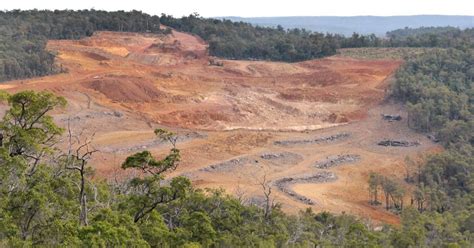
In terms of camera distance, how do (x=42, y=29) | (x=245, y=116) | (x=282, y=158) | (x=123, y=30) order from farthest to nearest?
(x=123, y=30) → (x=42, y=29) → (x=245, y=116) → (x=282, y=158)

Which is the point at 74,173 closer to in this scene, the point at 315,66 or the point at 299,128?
the point at 299,128

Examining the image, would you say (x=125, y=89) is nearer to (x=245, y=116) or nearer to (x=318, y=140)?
(x=245, y=116)

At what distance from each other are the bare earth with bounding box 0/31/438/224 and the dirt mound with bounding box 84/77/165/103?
9 cm

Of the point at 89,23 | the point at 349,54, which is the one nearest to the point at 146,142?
the point at 349,54

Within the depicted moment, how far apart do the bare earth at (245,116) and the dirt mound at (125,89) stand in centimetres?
9

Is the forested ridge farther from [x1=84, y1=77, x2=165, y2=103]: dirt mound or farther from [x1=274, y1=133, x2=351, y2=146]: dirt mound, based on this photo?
[x1=274, y1=133, x2=351, y2=146]: dirt mound

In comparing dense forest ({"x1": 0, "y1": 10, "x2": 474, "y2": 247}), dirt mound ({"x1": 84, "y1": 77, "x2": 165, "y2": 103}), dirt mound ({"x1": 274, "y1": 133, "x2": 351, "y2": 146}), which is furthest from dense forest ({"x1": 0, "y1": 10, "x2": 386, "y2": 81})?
dense forest ({"x1": 0, "y1": 10, "x2": 474, "y2": 247})

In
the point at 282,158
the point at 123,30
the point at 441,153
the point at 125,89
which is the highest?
the point at 123,30

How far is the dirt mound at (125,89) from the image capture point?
4738 centimetres

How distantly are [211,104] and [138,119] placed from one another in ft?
25.7

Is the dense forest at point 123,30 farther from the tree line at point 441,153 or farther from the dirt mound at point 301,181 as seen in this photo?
the dirt mound at point 301,181

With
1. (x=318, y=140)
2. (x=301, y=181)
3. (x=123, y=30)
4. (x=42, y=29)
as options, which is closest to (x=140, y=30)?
(x=123, y=30)

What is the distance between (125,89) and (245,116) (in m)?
10.5

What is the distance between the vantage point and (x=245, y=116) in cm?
4669
